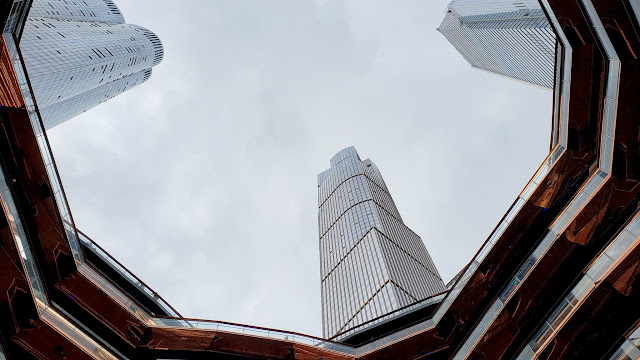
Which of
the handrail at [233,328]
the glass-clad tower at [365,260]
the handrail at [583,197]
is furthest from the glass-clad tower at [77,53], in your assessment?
the glass-clad tower at [365,260]

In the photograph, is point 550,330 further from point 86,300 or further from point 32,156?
point 32,156

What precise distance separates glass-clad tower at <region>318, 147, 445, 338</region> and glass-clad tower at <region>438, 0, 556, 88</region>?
6257 centimetres

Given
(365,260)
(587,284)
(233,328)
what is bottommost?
(233,328)

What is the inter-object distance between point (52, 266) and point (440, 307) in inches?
769

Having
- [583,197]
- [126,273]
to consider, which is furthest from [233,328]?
[583,197]

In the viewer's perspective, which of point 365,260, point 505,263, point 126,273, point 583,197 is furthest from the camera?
point 365,260

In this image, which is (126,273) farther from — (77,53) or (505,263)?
(77,53)

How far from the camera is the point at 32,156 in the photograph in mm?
17188

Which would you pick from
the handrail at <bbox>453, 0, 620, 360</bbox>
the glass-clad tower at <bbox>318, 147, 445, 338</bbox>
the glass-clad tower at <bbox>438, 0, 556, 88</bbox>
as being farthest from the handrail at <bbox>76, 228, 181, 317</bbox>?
the glass-clad tower at <bbox>438, 0, 556, 88</bbox>

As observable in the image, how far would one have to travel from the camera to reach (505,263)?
2044 centimetres

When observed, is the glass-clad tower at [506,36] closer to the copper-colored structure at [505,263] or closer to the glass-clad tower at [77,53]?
the copper-colored structure at [505,263]

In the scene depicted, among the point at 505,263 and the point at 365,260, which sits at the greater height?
the point at 365,260

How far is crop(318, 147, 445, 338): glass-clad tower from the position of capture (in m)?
103

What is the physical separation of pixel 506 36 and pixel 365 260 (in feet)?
246
